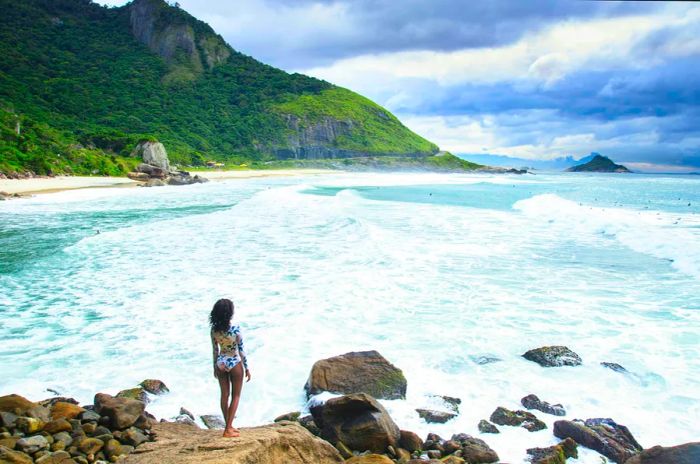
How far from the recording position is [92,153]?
5991 centimetres

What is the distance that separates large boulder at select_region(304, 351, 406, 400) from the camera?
745 centimetres

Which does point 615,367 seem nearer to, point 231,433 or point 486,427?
point 486,427

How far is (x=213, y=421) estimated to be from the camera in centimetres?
663

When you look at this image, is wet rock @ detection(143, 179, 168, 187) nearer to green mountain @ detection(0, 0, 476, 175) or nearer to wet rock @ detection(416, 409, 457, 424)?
green mountain @ detection(0, 0, 476, 175)

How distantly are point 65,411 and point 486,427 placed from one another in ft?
17.0

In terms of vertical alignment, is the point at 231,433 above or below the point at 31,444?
above

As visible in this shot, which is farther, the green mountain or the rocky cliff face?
the rocky cliff face

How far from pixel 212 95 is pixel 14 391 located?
138 m

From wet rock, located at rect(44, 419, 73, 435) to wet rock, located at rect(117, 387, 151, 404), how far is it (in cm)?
125

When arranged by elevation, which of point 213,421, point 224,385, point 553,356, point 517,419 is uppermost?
point 224,385

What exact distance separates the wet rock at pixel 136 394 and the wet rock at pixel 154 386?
0.43 feet

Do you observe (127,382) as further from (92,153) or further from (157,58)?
(157,58)

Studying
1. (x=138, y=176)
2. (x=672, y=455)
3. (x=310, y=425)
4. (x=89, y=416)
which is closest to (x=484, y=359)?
(x=310, y=425)

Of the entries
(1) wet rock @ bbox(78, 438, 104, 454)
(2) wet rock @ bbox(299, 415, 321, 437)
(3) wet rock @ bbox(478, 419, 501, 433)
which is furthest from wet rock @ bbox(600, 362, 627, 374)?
(1) wet rock @ bbox(78, 438, 104, 454)
